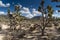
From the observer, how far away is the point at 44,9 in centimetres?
2128

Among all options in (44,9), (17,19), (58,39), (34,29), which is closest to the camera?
(58,39)

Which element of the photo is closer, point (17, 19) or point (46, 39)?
point (46, 39)

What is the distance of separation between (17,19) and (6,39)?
12388 mm

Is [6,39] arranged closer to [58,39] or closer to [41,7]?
[58,39]

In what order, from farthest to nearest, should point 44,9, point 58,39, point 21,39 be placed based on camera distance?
point 44,9 → point 21,39 → point 58,39

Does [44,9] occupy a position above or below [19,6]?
below

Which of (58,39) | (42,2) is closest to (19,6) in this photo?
(42,2)

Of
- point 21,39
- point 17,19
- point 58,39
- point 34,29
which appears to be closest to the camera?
point 58,39

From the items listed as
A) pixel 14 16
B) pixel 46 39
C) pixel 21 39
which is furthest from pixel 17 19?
pixel 46 39

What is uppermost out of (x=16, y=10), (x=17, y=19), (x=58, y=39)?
(x=16, y=10)

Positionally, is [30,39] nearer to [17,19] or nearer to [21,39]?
[21,39]

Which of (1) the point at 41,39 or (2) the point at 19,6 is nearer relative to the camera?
(1) the point at 41,39

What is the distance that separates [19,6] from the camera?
98.5 ft

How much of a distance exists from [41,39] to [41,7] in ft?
20.5
